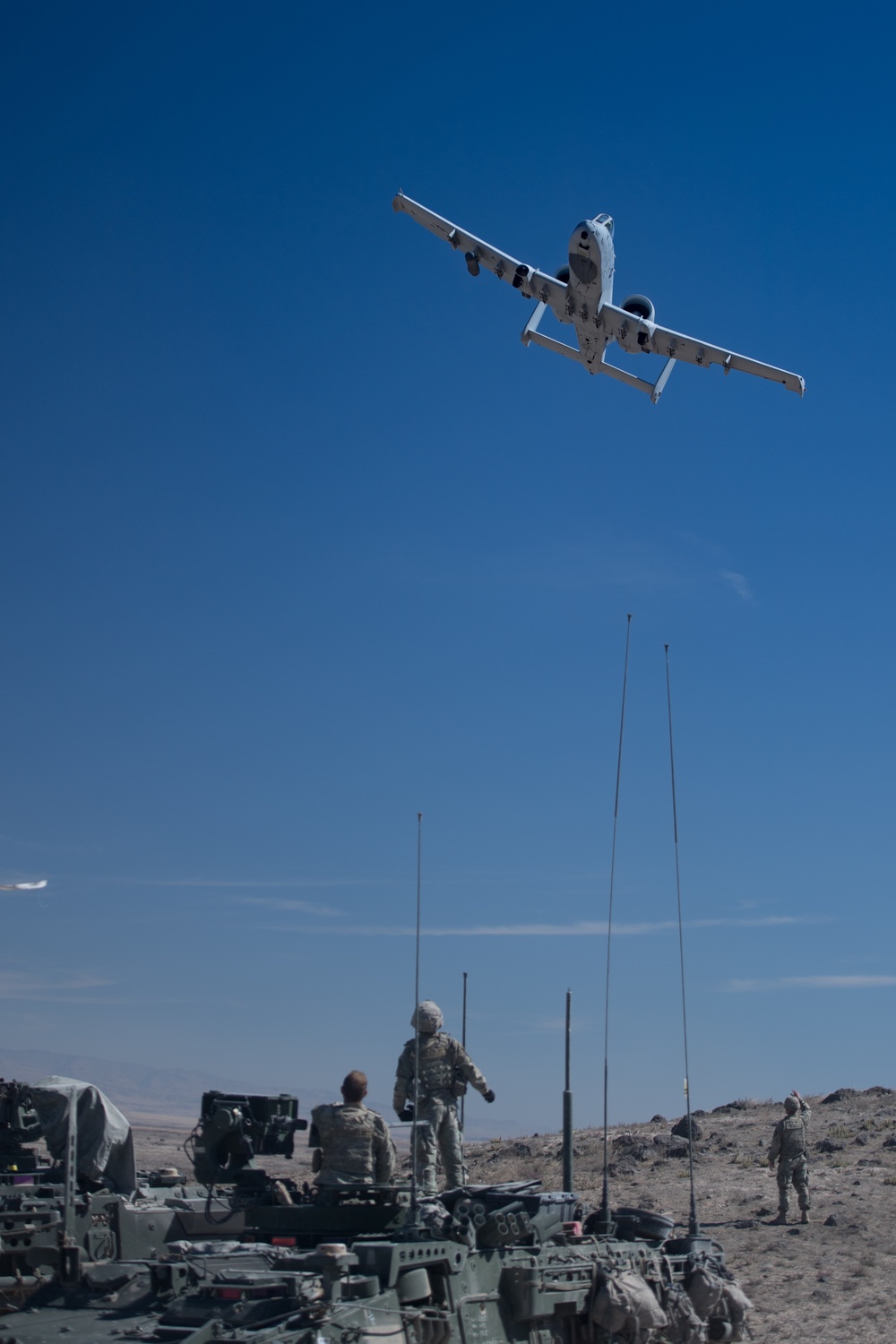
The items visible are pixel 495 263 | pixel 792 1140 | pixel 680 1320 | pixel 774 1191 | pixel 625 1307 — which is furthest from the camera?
pixel 495 263

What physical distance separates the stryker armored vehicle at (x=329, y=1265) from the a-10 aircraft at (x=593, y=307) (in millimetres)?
23885

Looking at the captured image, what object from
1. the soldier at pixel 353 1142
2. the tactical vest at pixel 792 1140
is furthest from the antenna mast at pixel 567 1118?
the tactical vest at pixel 792 1140

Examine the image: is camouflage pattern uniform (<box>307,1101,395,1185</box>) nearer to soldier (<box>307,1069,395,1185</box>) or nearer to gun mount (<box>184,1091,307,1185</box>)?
soldier (<box>307,1069,395,1185</box>)

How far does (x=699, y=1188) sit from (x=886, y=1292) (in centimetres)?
772

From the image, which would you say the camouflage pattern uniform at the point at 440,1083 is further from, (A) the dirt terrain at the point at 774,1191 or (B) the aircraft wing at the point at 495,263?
(B) the aircraft wing at the point at 495,263

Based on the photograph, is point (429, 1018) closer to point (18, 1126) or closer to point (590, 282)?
point (18, 1126)

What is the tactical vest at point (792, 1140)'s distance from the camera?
21359 mm

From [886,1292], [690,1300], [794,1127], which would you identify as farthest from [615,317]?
[690,1300]

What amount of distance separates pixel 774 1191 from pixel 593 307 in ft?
63.9

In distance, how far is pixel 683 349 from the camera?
1340 inches

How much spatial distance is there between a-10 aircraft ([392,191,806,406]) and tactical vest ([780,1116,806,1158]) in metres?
18.3

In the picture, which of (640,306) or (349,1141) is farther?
(640,306)

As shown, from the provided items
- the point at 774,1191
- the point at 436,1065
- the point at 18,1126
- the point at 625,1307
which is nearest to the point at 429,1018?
the point at 436,1065

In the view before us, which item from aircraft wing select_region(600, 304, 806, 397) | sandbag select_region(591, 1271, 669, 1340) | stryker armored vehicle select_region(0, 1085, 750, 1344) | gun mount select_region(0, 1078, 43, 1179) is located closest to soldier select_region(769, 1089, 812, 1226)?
stryker armored vehicle select_region(0, 1085, 750, 1344)
